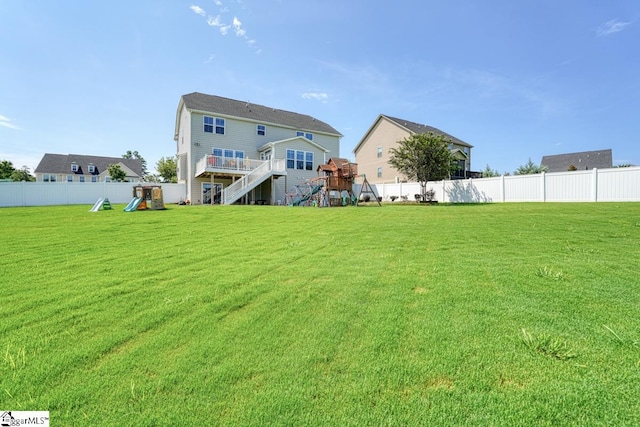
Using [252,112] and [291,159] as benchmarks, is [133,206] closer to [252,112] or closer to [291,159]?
[291,159]

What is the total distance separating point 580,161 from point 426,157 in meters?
30.0

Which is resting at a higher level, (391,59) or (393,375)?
(391,59)

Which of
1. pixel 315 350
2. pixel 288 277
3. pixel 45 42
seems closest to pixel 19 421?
pixel 315 350

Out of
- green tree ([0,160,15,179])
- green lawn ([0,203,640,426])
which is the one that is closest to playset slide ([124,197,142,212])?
green lawn ([0,203,640,426])

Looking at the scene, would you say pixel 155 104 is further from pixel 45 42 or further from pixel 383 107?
pixel 383 107

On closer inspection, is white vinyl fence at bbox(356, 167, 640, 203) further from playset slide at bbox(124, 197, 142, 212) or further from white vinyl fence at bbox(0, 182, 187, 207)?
white vinyl fence at bbox(0, 182, 187, 207)

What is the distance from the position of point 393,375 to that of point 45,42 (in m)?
20.6

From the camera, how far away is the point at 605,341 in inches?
86.6

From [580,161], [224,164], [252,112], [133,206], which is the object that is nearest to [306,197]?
[224,164]

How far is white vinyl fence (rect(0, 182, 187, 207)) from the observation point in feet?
64.7

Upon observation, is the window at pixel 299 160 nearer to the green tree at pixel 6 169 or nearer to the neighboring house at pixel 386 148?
the neighboring house at pixel 386 148

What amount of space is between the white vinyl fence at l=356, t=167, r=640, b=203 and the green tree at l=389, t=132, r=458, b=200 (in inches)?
51.9

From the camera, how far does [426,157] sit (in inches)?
883
